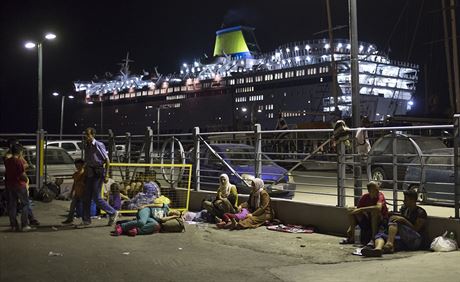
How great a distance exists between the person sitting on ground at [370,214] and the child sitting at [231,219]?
2502 millimetres

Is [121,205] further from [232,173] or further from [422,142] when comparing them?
[422,142]

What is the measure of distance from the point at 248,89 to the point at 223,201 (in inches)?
3846

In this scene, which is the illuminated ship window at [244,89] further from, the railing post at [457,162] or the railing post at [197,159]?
the railing post at [457,162]

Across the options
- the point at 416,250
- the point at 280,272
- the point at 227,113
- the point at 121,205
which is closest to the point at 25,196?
the point at 121,205

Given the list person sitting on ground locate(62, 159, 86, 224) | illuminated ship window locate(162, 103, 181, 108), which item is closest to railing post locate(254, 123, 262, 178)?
person sitting on ground locate(62, 159, 86, 224)

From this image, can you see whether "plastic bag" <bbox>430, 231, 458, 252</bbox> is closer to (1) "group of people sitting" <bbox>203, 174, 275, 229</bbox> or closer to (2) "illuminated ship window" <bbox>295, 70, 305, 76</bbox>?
(1) "group of people sitting" <bbox>203, 174, 275, 229</bbox>

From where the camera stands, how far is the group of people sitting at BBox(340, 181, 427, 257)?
26.1ft

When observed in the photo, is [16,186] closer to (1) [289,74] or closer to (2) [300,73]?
(2) [300,73]

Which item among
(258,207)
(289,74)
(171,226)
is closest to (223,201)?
(258,207)

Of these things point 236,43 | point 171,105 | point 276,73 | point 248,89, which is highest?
point 236,43

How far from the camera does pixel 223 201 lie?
10.8 metres

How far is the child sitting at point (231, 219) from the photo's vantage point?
10405 mm

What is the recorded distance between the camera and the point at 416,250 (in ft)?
26.5

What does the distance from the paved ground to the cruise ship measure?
63.8 metres
